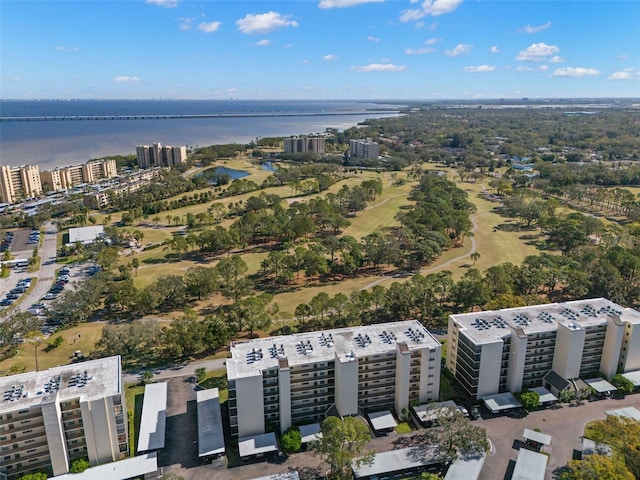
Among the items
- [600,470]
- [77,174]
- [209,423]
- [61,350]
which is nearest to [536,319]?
[600,470]

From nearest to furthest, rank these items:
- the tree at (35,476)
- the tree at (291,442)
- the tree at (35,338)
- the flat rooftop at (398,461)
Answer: the tree at (35,476)
the flat rooftop at (398,461)
the tree at (291,442)
the tree at (35,338)

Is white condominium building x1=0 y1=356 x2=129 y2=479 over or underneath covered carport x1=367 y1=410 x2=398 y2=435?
over

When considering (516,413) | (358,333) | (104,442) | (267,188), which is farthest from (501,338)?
(267,188)

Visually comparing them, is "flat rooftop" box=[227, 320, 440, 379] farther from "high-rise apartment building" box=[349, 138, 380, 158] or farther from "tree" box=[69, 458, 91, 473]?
"high-rise apartment building" box=[349, 138, 380, 158]

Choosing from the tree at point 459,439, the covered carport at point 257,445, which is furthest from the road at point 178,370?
the tree at point 459,439

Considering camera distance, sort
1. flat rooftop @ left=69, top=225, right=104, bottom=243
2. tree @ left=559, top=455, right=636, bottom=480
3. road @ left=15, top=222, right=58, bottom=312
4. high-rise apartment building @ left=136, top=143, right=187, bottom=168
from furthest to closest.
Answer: high-rise apartment building @ left=136, top=143, right=187, bottom=168 < flat rooftop @ left=69, top=225, right=104, bottom=243 < road @ left=15, top=222, right=58, bottom=312 < tree @ left=559, top=455, right=636, bottom=480

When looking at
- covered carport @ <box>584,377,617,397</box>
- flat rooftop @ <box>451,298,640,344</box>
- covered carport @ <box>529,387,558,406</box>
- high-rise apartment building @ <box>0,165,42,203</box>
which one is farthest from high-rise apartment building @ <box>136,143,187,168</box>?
covered carport @ <box>584,377,617,397</box>

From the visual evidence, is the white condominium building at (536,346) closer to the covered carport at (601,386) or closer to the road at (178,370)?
the covered carport at (601,386)

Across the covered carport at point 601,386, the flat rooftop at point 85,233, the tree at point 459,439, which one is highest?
the flat rooftop at point 85,233
